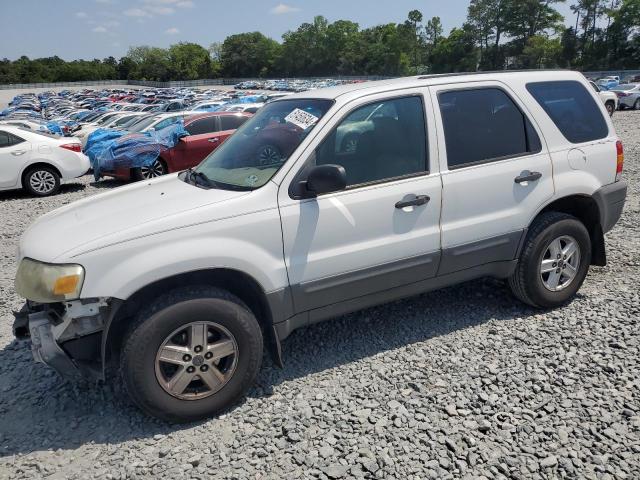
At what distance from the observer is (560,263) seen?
164 inches

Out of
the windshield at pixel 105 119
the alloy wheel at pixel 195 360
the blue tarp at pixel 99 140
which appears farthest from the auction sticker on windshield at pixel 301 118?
the windshield at pixel 105 119

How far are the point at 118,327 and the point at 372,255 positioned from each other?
1646 mm

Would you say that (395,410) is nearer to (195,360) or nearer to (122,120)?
(195,360)

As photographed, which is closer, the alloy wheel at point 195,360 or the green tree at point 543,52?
the alloy wheel at point 195,360

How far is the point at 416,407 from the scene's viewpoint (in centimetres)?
308

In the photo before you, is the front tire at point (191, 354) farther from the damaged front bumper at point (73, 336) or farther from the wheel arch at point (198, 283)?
the damaged front bumper at point (73, 336)

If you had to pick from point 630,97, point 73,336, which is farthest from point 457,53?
point 73,336

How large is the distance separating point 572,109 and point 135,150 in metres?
9.75

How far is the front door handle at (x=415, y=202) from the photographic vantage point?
335 centimetres

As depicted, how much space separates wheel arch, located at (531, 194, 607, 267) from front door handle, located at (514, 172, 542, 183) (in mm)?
348

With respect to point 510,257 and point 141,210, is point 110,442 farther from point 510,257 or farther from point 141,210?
point 510,257

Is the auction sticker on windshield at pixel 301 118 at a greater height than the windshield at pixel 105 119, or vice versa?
the windshield at pixel 105 119

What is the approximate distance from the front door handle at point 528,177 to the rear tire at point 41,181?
10.1 metres

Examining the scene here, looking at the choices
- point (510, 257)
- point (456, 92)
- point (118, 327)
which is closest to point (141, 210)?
point (118, 327)
